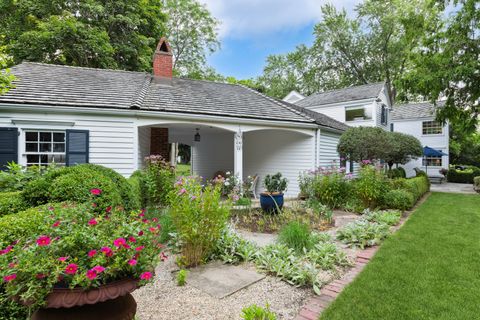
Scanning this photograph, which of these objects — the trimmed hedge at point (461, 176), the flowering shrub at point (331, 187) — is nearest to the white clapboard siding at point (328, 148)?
the flowering shrub at point (331, 187)

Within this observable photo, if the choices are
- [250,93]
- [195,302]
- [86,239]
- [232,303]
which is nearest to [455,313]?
[232,303]

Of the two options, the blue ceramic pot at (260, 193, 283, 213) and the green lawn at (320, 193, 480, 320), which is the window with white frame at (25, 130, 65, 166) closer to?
the blue ceramic pot at (260, 193, 283, 213)

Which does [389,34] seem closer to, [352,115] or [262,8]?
[352,115]

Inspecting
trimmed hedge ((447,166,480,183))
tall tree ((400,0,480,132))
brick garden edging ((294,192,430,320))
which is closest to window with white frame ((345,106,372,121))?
tall tree ((400,0,480,132))

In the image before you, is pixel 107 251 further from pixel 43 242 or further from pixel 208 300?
pixel 208 300

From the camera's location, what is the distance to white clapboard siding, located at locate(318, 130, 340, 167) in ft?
36.5

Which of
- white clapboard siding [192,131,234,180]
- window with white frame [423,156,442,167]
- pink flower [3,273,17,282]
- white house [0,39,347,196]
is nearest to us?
pink flower [3,273,17,282]

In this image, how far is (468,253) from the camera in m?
4.64

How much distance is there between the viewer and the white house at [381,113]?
54.9 feet

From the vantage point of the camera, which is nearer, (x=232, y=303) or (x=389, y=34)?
(x=232, y=303)

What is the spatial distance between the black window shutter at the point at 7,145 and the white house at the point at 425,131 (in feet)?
74.2

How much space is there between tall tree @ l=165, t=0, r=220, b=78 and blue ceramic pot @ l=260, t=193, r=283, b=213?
21.2m

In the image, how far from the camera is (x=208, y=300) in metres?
3.05

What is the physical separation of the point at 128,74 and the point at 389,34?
940 inches
